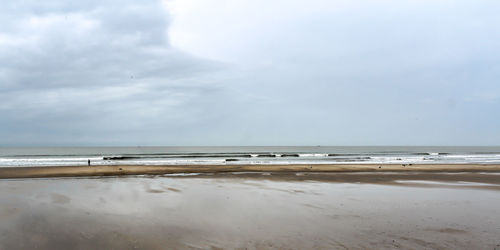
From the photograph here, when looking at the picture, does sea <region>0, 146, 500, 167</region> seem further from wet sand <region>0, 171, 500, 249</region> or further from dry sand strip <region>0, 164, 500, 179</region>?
wet sand <region>0, 171, 500, 249</region>

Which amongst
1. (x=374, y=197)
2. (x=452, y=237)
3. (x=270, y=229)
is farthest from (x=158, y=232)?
(x=374, y=197)

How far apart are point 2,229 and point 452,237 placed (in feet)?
36.6

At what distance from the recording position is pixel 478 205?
1100cm

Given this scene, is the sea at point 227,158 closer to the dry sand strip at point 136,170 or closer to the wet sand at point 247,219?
the dry sand strip at point 136,170

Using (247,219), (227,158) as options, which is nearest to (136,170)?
(247,219)

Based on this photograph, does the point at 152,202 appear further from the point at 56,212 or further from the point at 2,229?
the point at 2,229

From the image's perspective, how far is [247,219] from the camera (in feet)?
28.7

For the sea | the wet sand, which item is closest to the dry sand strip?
the sea

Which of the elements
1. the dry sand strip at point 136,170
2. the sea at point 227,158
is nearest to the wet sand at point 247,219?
the dry sand strip at point 136,170

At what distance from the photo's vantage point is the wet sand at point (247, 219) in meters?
6.58

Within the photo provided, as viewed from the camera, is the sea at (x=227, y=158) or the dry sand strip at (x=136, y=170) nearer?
the dry sand strip at (x=136, y=170)

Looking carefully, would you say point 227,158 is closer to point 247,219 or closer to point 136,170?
point 136,170

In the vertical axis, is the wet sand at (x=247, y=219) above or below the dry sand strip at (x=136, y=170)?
above

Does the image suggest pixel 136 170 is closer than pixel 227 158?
Yes
